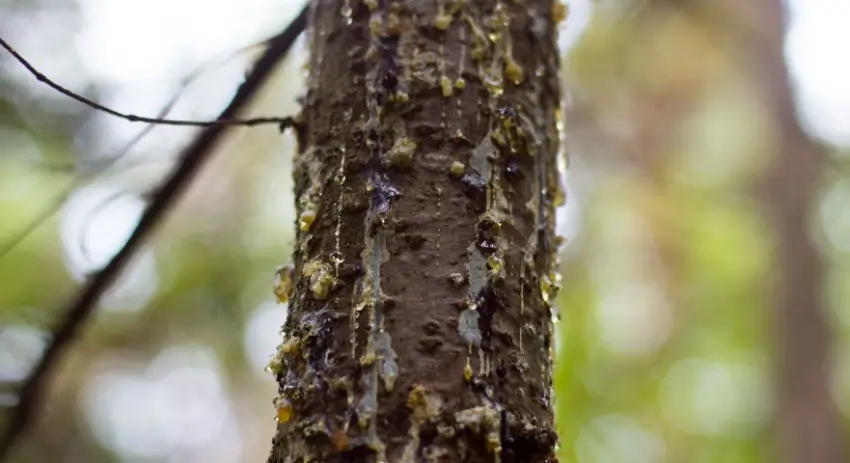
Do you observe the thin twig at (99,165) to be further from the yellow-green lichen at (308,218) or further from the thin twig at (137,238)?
the yellow-green lichen at (308,218)

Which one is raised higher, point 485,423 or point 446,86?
point 446,86

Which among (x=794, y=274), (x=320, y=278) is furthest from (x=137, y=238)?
(x=794, y=274)

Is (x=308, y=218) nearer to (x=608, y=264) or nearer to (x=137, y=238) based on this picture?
(x=137, y=238)

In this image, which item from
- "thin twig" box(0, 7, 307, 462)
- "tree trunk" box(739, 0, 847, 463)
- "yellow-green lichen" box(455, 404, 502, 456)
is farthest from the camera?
"tree trunk" box(739, 0, 847, 463)

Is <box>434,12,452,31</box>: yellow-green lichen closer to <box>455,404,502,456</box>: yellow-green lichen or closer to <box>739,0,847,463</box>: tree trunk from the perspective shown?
<box>455,404,502,456</box>: yellow-green lichen

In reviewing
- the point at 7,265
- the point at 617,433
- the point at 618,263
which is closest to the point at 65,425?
the point at 7,265

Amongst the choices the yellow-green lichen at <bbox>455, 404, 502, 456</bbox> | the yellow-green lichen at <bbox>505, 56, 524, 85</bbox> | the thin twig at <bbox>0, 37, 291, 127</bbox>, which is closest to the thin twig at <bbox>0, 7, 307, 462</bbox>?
the thin twig at <bbox>0, 37, 291, 127</bbox>
